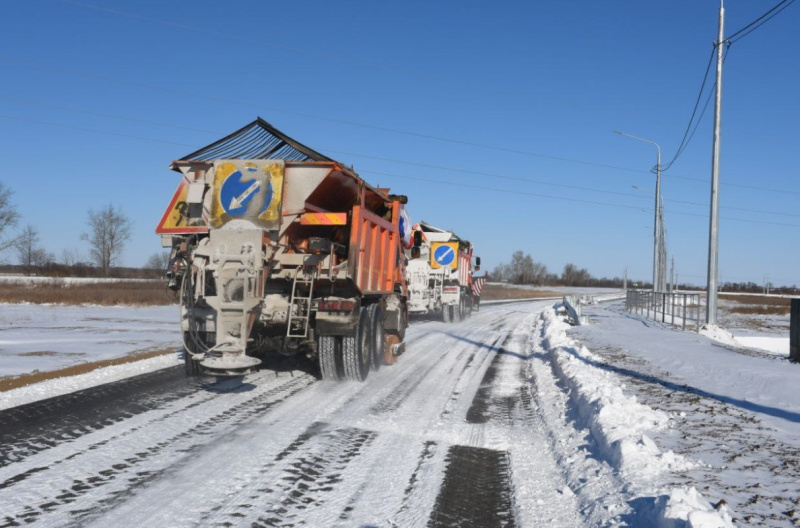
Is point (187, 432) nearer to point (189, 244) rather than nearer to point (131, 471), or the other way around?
point (131, 471)

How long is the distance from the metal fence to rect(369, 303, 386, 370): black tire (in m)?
11.1

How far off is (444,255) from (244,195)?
44.6 ft

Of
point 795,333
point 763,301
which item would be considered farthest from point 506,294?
point 795,333

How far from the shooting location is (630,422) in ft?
20.7

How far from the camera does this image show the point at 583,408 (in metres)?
7.36

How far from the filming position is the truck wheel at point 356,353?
8.98 meters

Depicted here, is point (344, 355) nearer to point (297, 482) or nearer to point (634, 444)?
point (297, 482)

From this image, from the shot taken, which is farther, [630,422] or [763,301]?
[763,301]

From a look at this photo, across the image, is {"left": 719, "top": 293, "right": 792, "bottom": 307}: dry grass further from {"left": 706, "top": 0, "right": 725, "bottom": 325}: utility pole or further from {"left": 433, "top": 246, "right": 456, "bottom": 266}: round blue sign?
{"left": 433, "top": 246, "right": 456, "bottom": 266}: round blue sign

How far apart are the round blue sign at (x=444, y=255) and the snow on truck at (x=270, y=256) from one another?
11.6 m

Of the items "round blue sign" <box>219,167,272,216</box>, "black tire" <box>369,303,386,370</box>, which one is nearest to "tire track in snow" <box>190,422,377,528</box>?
"round blue sign" <box>219,167,272,216</box>

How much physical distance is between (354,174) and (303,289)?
6.09 ft

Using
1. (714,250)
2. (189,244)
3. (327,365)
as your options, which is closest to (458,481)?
(327,365)

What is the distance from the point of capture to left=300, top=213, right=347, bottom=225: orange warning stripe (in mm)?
8422
